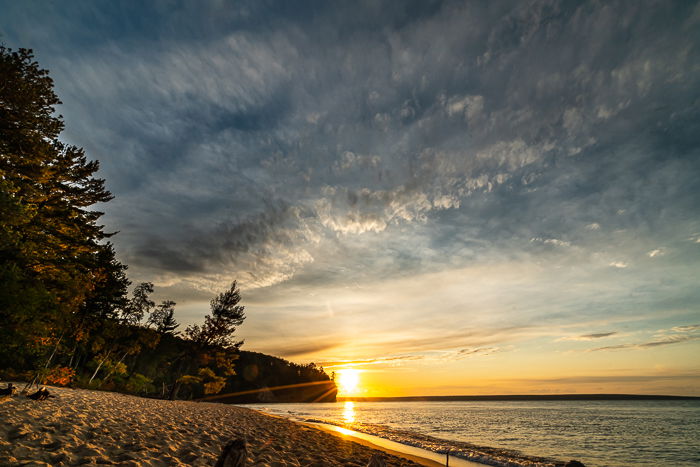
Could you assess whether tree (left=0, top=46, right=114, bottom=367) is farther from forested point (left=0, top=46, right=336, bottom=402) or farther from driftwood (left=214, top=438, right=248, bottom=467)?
driftwood (left=214, top=438, right=248, bottom=467)

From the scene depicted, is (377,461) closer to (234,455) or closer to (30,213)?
(234,455)

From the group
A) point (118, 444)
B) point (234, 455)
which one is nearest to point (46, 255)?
point (118, 444)

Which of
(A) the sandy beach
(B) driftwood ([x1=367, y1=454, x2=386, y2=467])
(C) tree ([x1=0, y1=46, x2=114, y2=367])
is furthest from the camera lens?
(C) tree ([x1=0, y1=46, x2=114, y2=367])

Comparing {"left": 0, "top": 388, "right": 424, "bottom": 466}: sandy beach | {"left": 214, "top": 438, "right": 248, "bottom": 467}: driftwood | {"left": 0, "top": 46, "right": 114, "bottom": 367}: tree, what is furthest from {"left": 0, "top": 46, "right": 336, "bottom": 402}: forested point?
{"left": 214, "top": 438, "right": 248, "bottom": 467}: driftwood

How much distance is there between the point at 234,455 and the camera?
441cm

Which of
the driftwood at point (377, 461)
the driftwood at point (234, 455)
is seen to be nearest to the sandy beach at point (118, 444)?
the driftwood at point (234, 455)

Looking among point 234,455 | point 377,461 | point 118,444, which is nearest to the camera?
point 234,455

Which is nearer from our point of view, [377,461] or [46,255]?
[377,461]

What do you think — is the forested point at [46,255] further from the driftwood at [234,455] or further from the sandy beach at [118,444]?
the driftwood at [234,455]

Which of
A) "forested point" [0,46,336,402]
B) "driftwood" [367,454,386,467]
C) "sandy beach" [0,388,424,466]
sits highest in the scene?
"forested point" [0,46,336,402]

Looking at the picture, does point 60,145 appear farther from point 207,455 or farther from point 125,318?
point 125,318

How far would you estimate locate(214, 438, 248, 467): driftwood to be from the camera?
435 centimetres

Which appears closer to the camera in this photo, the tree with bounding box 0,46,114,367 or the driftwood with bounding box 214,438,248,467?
the driftwood with bounding box 214,438,248,467

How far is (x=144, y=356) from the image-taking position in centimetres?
6794
